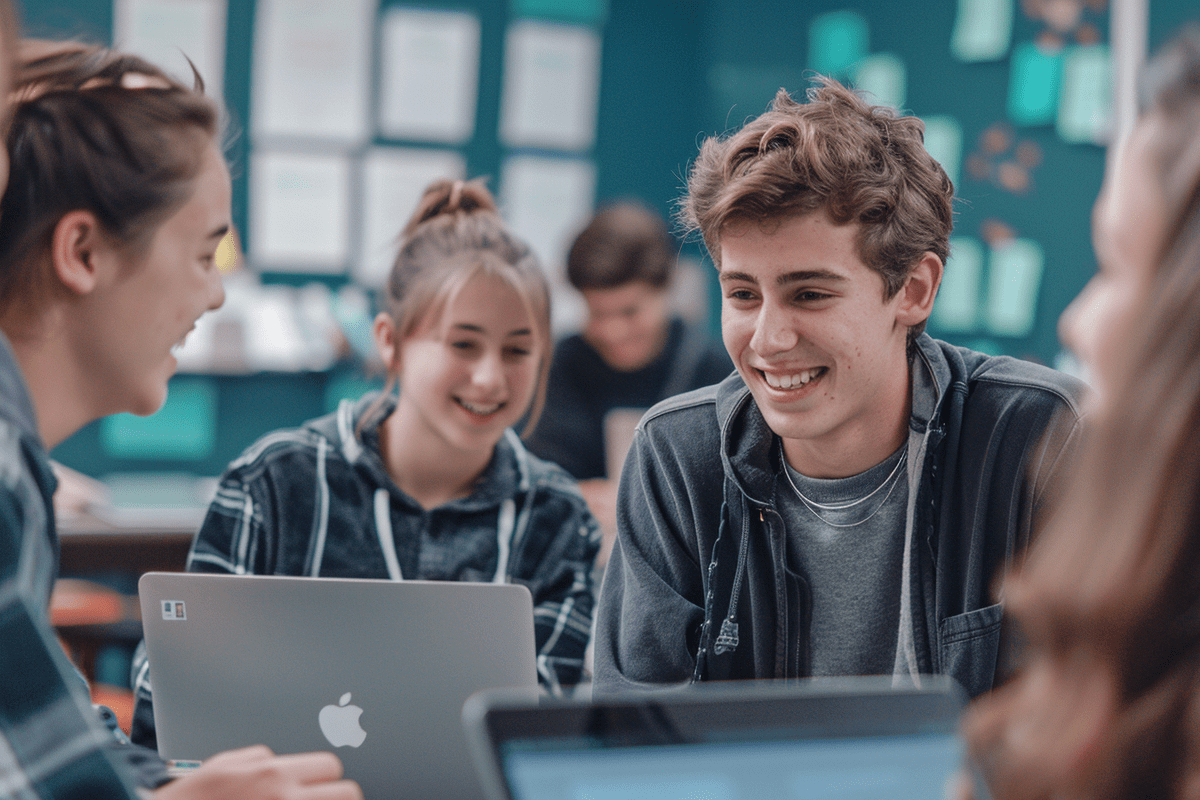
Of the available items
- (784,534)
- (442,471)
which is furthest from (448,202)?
(784,534)

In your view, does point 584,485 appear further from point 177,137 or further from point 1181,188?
point 1181,188

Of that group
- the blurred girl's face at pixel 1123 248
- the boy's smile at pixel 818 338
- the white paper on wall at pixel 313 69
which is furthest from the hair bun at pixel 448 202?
the white paper on wall at pixel 313 69

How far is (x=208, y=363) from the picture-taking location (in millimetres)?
3523

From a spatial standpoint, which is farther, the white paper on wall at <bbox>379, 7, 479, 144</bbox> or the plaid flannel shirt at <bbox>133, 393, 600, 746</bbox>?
the white paper on wall at <bbox>379, 7, 479, 144</bbox>

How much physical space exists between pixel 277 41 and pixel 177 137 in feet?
9.42

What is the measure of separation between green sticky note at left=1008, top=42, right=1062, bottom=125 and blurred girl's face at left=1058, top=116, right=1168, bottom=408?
2216 millimetres

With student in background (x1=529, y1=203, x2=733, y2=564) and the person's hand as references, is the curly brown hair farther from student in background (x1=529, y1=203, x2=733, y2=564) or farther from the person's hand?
student in background (x1=529, y1=203, x2=733, y2=564)

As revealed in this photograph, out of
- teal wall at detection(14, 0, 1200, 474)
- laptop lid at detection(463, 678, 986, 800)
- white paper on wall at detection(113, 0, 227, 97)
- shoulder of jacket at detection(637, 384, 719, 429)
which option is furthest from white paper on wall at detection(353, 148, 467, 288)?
laptop lid at detection(463, 678, 986, 800)

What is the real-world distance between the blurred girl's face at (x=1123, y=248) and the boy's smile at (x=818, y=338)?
65cm

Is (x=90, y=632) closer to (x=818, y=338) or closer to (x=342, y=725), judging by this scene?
(x=342, y=725)

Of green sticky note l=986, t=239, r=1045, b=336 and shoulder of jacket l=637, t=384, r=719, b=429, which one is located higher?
green sticky note l=986, t=239, r=1045, b=336

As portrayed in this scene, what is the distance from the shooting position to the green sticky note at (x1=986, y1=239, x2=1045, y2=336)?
8.93 feet

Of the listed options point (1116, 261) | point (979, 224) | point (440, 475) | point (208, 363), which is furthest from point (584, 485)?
point (1116, 261)

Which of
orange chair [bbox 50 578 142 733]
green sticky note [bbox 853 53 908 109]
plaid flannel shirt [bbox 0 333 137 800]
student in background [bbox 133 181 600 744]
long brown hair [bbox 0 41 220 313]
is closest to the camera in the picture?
plaid flannel shirt [bbox 0 333 137 800]
